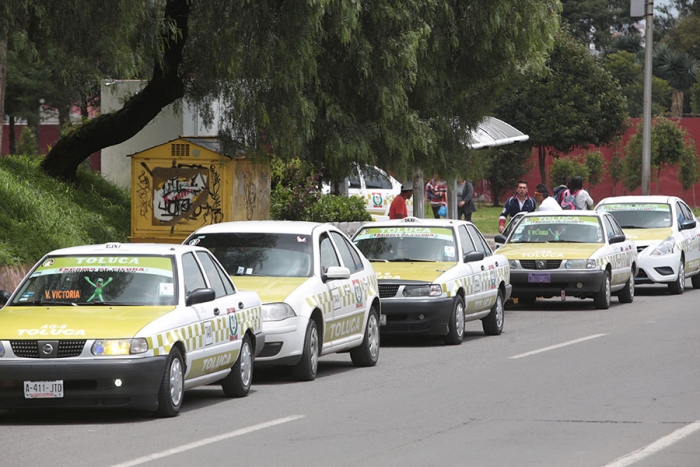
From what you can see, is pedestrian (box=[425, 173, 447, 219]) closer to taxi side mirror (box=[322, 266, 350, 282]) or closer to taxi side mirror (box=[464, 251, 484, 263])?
taxi side mirror (box=[464, 251, 484, 263])

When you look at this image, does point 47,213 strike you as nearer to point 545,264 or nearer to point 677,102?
point 545,264

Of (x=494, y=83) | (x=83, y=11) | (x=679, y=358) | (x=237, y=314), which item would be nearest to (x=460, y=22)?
(x=494, y=83)

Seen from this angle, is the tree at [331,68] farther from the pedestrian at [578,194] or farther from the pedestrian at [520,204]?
the pedestrian at [578,194]

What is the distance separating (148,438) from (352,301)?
4551 millimetres

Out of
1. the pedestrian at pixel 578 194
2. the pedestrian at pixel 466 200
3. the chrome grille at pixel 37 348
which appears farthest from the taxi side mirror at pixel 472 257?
the pedestrian at pixel 466 200

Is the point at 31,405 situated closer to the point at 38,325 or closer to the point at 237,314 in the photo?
the point at 38,325

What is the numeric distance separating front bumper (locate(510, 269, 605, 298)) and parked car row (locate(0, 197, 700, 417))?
20 millimetres

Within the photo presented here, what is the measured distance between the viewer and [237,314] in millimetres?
11344

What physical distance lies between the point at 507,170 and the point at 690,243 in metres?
37.5

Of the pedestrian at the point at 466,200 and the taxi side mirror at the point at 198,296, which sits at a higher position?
the pedestrian at the point at 466,200

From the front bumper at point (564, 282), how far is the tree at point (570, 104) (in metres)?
31.2

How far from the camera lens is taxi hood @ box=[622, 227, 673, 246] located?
23.8m

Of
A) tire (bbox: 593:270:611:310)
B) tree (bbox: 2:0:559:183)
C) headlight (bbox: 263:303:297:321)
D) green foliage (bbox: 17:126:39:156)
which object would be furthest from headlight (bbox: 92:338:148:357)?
green foliage (bbox: 17:126:39:156)

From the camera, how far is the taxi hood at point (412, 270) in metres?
15.8
